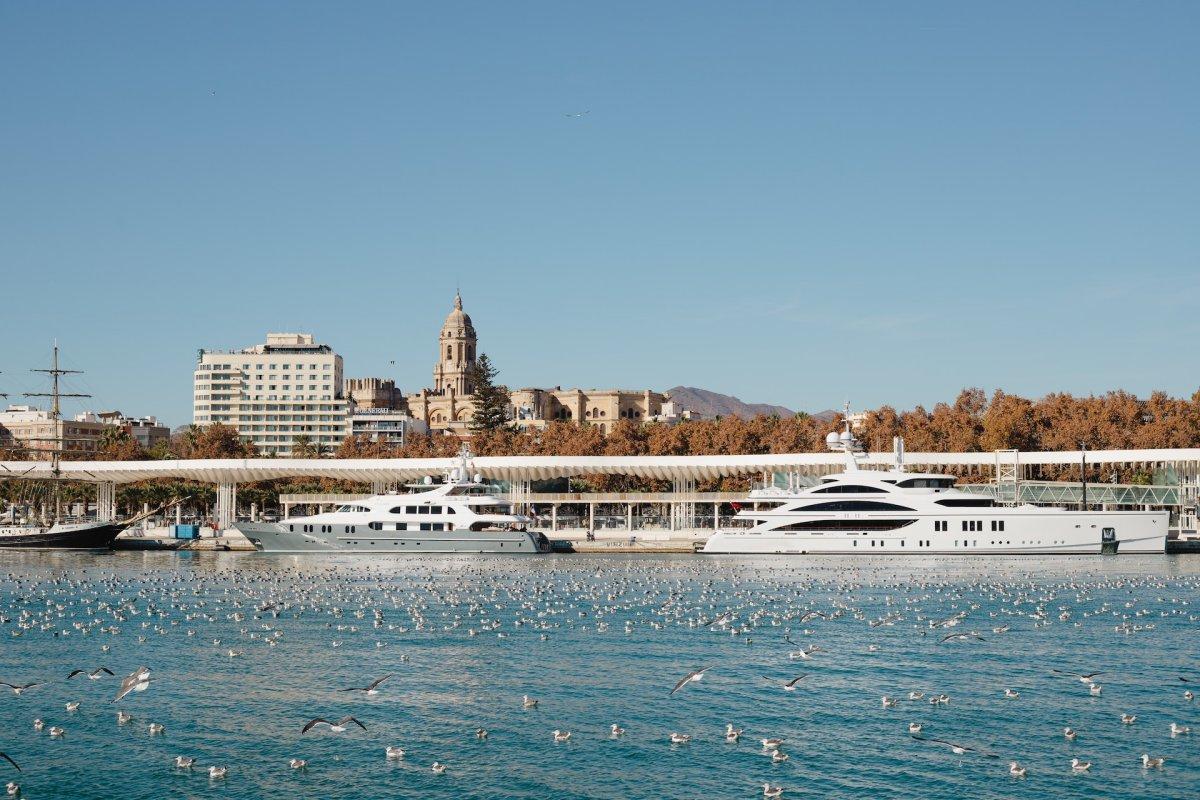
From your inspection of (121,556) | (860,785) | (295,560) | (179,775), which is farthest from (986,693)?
(121,556)

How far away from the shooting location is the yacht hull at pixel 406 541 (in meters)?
79.2

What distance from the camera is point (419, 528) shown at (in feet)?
262

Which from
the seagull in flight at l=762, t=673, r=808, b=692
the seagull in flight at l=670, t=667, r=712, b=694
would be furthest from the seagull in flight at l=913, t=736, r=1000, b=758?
the seagull in flight at l=670, t=667, r=712, b=694

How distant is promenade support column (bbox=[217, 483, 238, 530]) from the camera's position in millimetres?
103688

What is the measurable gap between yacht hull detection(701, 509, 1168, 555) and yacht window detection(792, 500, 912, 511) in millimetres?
1335

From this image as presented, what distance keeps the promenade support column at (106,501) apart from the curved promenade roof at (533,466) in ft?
5.90

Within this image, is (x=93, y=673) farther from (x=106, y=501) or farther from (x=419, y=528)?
(x=106, y=501)

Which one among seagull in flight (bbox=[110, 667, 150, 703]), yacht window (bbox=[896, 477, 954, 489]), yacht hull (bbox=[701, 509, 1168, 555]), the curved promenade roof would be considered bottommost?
seagull in flight (bbox=[110, 667, 150, 703])

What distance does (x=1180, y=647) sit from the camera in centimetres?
3900

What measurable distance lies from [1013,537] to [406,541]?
Answer: 35.5 metres

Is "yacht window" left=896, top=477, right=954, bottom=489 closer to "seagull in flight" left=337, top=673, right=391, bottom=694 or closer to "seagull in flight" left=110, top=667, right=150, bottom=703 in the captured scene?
"seagull in flight" left=337, top=673, right=391, bottom=694

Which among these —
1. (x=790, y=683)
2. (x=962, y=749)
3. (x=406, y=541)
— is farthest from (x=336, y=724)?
(x=406, y=541)

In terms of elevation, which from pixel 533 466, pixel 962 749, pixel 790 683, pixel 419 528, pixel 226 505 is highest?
pixel 533 466

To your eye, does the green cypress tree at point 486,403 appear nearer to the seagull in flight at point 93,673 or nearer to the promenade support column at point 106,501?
the promenade support column at point 106,501
